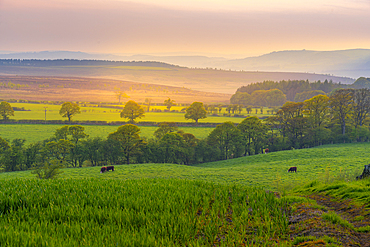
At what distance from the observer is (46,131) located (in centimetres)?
10881

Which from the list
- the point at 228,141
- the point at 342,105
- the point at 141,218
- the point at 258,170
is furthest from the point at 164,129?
the point at 141,218

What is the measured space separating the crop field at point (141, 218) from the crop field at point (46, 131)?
90.3 m

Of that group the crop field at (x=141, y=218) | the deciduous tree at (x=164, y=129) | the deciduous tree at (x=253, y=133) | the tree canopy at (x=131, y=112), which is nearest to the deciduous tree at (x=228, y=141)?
the deciduous tree at (x=253, y=133)

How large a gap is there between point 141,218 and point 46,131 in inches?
4703

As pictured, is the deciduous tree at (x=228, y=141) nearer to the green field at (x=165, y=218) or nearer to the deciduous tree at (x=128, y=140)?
the deciduous tree at (x=128, y=140)

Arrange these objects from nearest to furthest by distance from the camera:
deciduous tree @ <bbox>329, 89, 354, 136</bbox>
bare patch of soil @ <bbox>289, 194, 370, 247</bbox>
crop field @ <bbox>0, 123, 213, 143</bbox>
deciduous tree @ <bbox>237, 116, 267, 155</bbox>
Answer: bare patch of soil @ <bbox>289, 194, 370, 247</bbox>, deciduous tree @ <bbox>237, 116, 267, 155</bbox>, deciduous tree @ <bbox>329, 89, 354, 136</bbox>, crop field @ <bbox>0, 123, 213, 143</bbox>

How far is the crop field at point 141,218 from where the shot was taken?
19.2ft

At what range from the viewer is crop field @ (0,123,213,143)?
99275 millimetres

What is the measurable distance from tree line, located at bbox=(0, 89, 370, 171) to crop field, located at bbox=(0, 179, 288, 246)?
5570cm

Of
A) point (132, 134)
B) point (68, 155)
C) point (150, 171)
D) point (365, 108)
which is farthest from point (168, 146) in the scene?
point (365, 108)

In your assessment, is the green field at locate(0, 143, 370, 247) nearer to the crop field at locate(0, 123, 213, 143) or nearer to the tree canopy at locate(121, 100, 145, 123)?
the crop field at locate(0, 123, 213, 143)

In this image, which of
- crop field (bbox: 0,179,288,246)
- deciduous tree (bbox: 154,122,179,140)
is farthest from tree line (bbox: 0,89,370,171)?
crop field (bbox: 0,179,288,246)

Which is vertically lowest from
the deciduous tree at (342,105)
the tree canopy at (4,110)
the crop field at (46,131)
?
the crop field at (46,131)

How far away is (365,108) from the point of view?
85.2m
